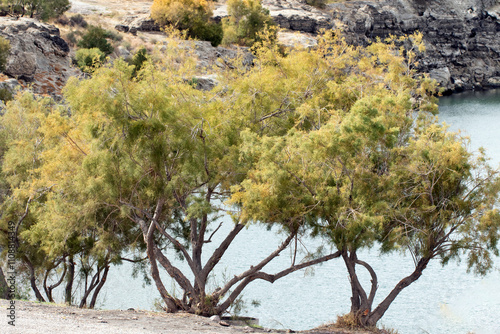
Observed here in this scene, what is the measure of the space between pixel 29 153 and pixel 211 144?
23.5 feet

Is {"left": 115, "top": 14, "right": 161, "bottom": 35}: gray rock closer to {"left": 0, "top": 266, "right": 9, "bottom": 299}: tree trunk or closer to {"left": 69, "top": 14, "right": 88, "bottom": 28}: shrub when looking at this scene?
{"left": 69, "top": 14, "right": 88, "bottom": 28}: shrub

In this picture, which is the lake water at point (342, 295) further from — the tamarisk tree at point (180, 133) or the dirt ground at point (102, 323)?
the dirt ground at point (102, 323)

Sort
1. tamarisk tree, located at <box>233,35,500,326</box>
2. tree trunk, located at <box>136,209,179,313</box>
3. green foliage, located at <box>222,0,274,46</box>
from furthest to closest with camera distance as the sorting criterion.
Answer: green foliage, located at <box>222,0,274,46</box> < tree trunk, located at <box>136,209,179,313</box> < tamarisk tree, located at <box>233,35,500,326</box>

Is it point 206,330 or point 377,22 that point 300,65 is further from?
point 377,22

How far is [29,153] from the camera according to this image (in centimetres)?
1833

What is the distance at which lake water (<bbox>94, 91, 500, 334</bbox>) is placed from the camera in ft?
66.0

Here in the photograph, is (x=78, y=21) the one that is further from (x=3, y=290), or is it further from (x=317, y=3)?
(x=3, y=290)

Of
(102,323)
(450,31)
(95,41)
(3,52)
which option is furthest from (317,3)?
(102,323)

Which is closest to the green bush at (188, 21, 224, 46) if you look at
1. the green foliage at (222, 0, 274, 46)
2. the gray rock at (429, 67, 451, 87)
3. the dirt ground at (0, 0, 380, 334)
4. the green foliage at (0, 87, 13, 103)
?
the green foliage at (222, 0, 274, 46)

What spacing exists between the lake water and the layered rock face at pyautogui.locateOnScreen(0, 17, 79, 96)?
22993 mm

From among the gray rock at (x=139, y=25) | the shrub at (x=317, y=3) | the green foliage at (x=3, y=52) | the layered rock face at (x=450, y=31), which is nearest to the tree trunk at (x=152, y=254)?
the green foliage at (x=3, y=52)

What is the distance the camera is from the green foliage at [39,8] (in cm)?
5247

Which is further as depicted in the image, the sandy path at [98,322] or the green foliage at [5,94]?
the green foliage at [5,94]

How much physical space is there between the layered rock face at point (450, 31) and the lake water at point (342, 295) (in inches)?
2601
